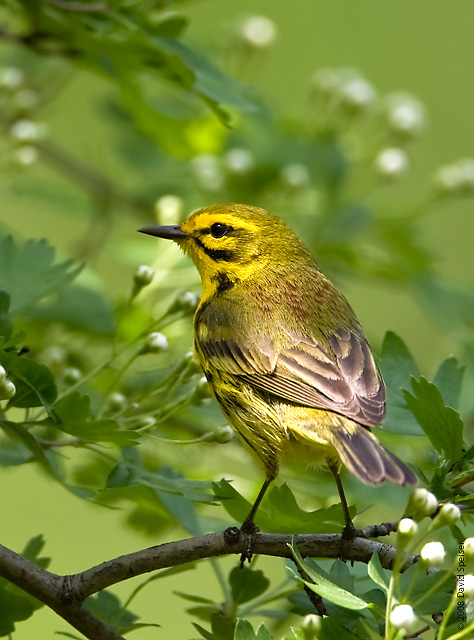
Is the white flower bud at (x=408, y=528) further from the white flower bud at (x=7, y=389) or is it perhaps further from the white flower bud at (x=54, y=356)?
the white flower bud at (x=54, y=356)

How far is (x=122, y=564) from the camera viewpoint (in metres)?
2.21

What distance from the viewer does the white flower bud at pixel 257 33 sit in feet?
15.0

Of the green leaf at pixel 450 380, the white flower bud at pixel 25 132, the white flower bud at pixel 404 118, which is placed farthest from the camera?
the white flower bud at pixel 404 118

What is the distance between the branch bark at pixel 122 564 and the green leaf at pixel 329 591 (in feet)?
0.69

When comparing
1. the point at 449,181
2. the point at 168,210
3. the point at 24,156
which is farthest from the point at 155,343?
the point at 449,181

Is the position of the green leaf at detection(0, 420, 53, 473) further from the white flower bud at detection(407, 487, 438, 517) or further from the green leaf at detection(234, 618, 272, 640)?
the white flower bud at detection(407, 487, 438, 517)

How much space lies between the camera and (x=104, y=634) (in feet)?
7.38

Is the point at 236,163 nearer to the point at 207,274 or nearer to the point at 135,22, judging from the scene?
the point at 207,274

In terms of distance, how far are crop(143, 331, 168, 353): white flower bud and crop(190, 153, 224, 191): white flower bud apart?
1.67m

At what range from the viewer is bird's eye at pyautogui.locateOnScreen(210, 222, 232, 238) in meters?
3.61

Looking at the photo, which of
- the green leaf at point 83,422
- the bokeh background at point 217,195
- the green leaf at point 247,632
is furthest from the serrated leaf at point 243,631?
the bokeh background at point 217,195

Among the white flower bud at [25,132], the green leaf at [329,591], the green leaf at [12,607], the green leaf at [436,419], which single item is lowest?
the green leaf at [12,607]

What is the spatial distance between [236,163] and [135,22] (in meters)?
1.46

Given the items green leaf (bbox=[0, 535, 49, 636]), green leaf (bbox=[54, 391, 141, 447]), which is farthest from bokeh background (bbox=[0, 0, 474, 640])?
green leaf (bbox=[54, 391, 141, 447])
